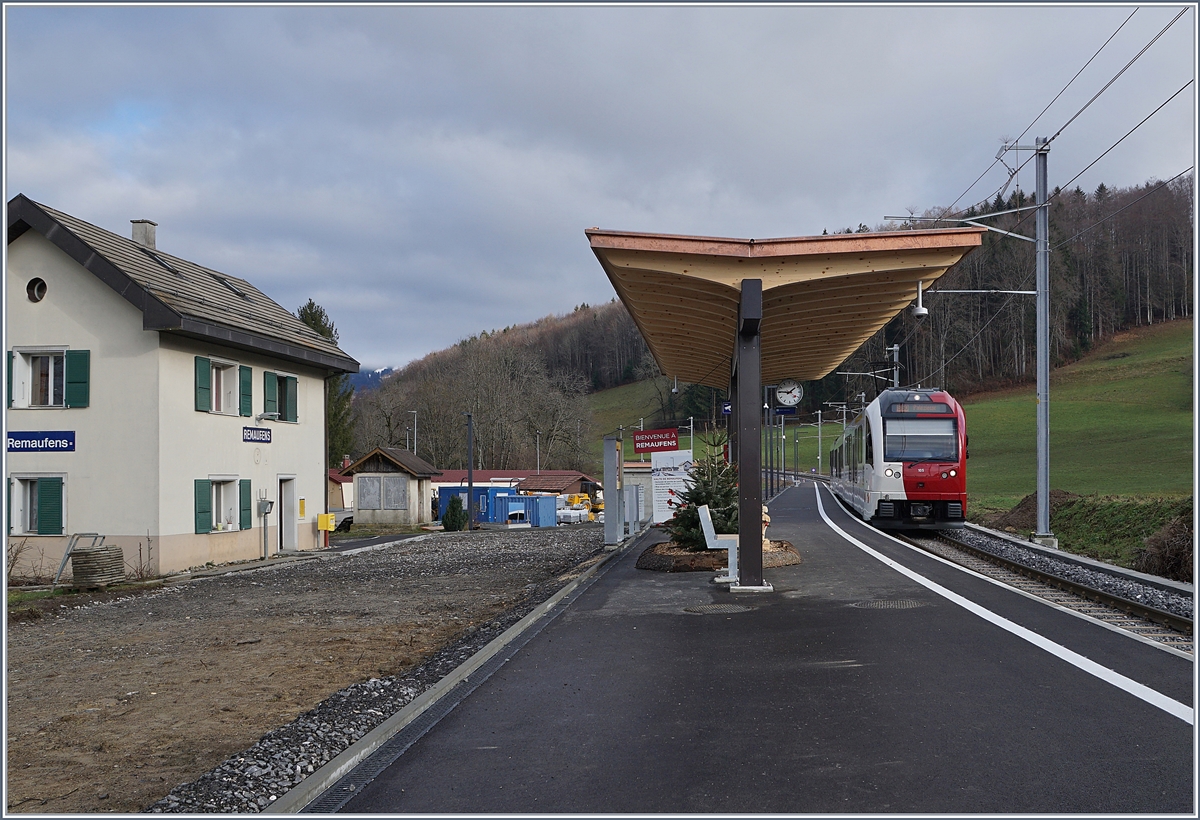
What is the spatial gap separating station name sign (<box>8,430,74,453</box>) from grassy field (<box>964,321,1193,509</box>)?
1018 inches

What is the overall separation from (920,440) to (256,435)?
1676 centimetres

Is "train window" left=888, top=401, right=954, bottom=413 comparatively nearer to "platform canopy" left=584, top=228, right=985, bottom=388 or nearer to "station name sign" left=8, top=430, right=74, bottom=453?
"platform canopy" left=584, top=228, right=985, bottom=388

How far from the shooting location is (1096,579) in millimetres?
13539

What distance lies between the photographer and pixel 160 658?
1032 cm

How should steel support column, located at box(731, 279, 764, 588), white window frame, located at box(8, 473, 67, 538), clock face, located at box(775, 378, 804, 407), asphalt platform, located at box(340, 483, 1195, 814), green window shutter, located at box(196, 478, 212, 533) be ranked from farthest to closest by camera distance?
clock face, located at box(775, 378, 804, 407), green window shutter, located at box(196, 478, 212, 533), white window frame, located at box(8, 473, 67, 538), steel support column, located at box(731, 279, 764, 588), asphalt platform, located at box(340, 483, 1195, 814)

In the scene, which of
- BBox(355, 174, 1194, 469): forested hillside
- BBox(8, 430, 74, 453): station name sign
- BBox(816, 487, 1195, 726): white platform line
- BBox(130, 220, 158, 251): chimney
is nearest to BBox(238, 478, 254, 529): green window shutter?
BBox(8, 430, 74, 453): station name sign

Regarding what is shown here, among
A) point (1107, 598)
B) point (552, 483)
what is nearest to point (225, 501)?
point (1107, 598)

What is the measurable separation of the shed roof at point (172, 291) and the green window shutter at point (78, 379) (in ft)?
5.67

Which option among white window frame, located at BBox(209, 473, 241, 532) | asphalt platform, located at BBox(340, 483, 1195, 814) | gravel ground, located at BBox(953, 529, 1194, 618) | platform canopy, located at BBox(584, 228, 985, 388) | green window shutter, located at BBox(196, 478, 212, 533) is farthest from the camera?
white window frame, located at BBox(209, 473, 241, 532)

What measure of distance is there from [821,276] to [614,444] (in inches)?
390

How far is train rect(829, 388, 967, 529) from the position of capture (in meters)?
22.4

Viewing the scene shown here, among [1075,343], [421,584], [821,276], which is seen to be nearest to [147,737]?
[821,276]

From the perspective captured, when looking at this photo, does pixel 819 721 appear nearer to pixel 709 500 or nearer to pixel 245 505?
pixel 709 500

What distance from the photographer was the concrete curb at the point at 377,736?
15.7 ft
